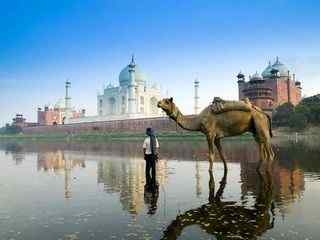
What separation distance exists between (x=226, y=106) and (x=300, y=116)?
1622 inches

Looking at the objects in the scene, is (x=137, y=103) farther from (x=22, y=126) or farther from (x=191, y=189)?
(x=191, y=189)

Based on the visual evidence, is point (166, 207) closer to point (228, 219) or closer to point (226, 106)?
point (228, 219)

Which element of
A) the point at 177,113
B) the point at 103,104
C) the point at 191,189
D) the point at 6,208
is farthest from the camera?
the point at 103,104

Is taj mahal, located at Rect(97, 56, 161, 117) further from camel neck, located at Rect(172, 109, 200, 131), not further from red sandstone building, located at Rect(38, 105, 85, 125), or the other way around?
camel neck, located at Rect(172, 109, 200, 131)

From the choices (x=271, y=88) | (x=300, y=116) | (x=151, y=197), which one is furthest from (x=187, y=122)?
(x=271, y=88)

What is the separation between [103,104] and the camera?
351 ft

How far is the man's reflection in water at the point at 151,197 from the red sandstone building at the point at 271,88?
A: 54.2 metres

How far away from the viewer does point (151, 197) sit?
8195 millimetres

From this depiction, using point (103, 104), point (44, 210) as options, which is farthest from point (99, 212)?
point (103, 104)

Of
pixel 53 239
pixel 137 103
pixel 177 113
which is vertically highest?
pixel 137 103

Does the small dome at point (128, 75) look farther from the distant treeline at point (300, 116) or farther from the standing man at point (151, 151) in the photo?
the standing man at point (151, 151)

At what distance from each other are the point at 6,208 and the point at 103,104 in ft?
330

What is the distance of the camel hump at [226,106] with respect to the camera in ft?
37.7

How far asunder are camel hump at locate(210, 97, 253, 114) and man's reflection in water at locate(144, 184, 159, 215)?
10.4 feet
